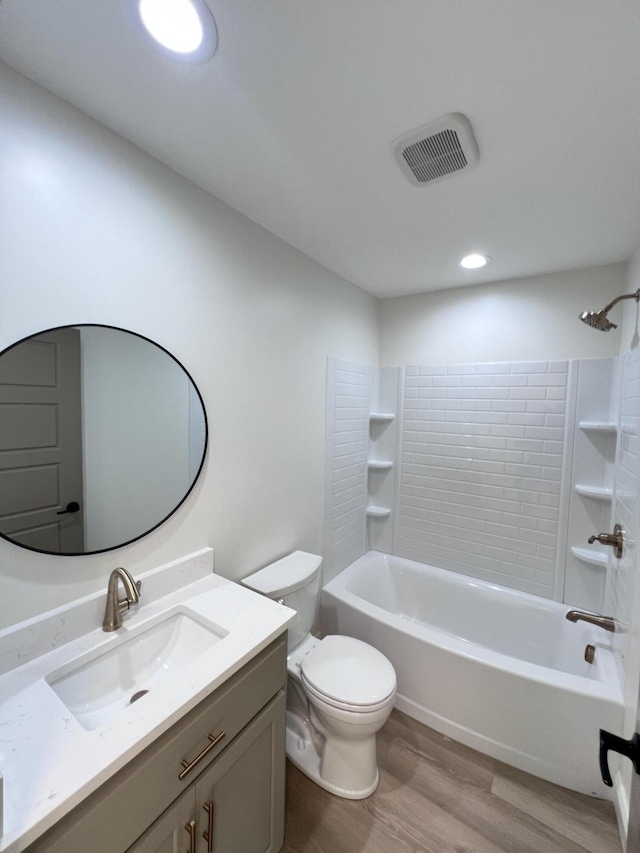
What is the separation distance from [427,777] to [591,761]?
0.70 meters

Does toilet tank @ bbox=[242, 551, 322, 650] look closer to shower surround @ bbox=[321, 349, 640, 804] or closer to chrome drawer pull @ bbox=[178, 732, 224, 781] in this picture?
shower surround @ bbox=[321, 349, 640, 804]

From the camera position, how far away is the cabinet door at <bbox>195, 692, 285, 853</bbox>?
0.93 meters

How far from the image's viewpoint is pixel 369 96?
0.98 m

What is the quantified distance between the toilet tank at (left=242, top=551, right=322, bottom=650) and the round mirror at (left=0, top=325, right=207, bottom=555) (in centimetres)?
58

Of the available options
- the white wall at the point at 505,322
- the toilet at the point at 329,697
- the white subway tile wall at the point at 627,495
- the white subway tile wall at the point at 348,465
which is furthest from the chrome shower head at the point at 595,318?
the toilet at the point at 329,697

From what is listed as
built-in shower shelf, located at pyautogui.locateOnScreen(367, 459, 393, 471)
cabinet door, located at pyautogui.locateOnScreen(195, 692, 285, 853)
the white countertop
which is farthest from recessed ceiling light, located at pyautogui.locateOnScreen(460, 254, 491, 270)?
cabinet door, located at pyautogui.locateOnScreen(195, 692, 285, 853)

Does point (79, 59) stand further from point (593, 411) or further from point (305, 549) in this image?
point (593, 411)

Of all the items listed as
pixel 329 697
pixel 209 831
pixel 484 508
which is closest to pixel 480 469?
pixel 484 508

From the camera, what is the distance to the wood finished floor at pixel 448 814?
1.31 metres

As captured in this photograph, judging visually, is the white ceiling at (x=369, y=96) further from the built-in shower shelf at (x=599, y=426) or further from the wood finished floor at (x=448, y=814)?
the wood finished floor at (x=448, y=814)

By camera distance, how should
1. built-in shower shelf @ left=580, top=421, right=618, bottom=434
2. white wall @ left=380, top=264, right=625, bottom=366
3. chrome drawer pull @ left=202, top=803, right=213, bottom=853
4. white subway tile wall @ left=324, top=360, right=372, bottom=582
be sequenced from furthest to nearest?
white subway tile wall @ left=324, top=360, right=372, bottom=582
white wall @ left=380, top=264, right=625, bottom=366
built-in shower shelf @ left=580, top=421, right=618, bottom=434
chrome drawer pull @ left=202, top=803, right=213, bottom=853

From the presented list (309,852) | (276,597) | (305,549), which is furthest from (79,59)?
(309,852)

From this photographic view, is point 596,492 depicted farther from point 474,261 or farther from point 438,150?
point 438,150

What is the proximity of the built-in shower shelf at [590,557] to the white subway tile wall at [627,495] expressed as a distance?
0.32 feet
